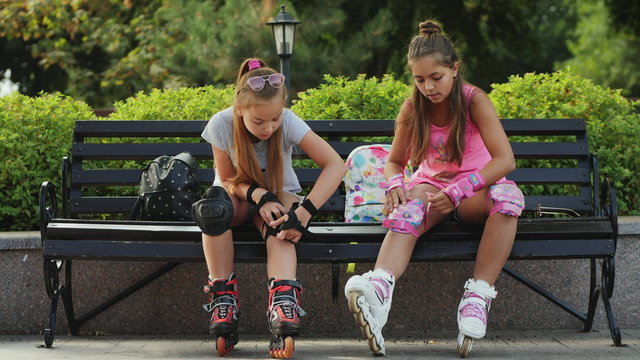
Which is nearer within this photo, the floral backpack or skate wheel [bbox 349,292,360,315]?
skate wheel [bbox 349,292,360,315]

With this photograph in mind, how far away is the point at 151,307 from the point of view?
516 cm

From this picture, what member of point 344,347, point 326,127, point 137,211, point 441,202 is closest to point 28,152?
Result: point 137,211

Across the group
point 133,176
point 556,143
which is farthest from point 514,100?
point 133,176

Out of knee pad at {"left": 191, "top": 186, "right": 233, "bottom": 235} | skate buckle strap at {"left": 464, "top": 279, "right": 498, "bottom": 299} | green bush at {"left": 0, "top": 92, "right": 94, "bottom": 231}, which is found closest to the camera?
knee pad at {"left": 191, "top": 186, "right": 233, "bottom": 235}

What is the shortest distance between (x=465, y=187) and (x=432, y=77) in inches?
20.4

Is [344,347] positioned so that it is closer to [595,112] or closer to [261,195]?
[261,195]

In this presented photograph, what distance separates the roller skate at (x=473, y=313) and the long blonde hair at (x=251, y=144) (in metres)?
0.97

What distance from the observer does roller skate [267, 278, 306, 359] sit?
397 centimetres

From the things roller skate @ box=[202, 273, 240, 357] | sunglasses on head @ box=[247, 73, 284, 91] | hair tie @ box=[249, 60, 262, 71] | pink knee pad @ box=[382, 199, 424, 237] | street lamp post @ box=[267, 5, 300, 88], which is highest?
street lamp post @ box=[267, 5, 300, 88]

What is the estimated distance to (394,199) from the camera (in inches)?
168

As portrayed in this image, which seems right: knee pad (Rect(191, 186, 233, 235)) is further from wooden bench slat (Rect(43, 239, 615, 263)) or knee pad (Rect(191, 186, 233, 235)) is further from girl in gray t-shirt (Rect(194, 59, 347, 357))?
wooden bench slat (Rect(43, 239, 615, 263))

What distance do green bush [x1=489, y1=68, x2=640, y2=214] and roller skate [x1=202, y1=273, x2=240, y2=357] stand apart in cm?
232

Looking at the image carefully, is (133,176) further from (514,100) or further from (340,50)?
(340,50)

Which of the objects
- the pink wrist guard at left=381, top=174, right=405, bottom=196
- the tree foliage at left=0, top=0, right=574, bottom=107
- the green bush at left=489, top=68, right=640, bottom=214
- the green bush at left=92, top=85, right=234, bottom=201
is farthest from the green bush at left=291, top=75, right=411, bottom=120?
the tree foliage at left=0, top=0, right=574, bottom=107
